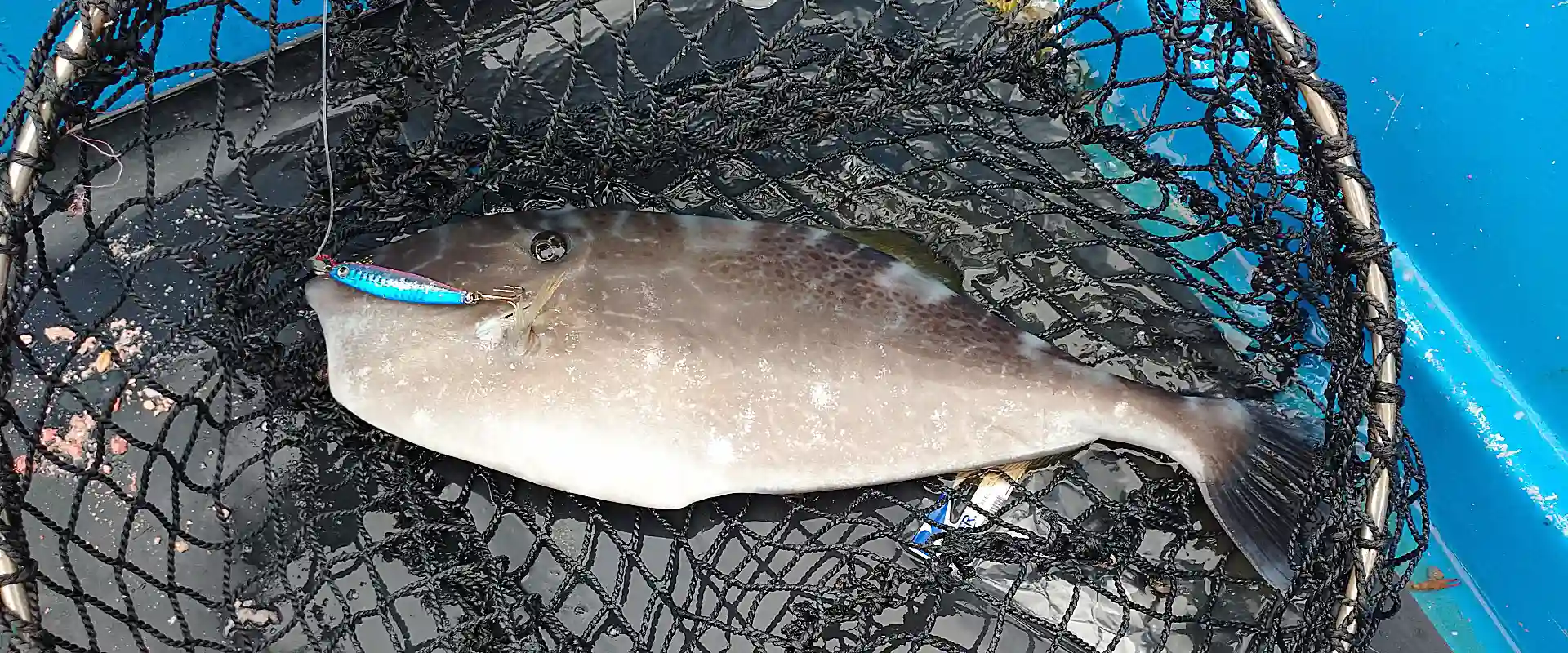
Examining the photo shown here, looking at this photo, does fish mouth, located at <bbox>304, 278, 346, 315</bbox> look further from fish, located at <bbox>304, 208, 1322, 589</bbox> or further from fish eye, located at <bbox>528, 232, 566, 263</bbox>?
fish eye, located at <bbox>528, 232, 566, 263</bbox>

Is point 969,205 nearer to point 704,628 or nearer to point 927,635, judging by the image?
point 927,635

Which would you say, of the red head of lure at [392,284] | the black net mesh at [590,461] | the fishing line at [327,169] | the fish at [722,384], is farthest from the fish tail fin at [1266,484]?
the fishing line at [327,169]

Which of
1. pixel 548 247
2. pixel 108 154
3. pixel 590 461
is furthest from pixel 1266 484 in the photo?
pixel 108 154

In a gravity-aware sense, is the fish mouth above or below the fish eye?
below

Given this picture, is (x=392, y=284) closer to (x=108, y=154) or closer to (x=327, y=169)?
(x=327, y=169)

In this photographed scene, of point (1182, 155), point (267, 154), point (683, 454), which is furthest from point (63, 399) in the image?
point (1182, 155)

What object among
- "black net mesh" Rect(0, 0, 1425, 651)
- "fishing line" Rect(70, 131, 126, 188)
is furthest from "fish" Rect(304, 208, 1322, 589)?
"fishing line" Rect(70, 131, 126, 188)

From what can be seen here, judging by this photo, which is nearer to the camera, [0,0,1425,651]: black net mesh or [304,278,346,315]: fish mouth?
[0,0,1425,651]: black net mesh

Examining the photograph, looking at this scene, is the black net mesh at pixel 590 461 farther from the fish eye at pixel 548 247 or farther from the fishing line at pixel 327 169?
the fish eye at pixel 548 247
